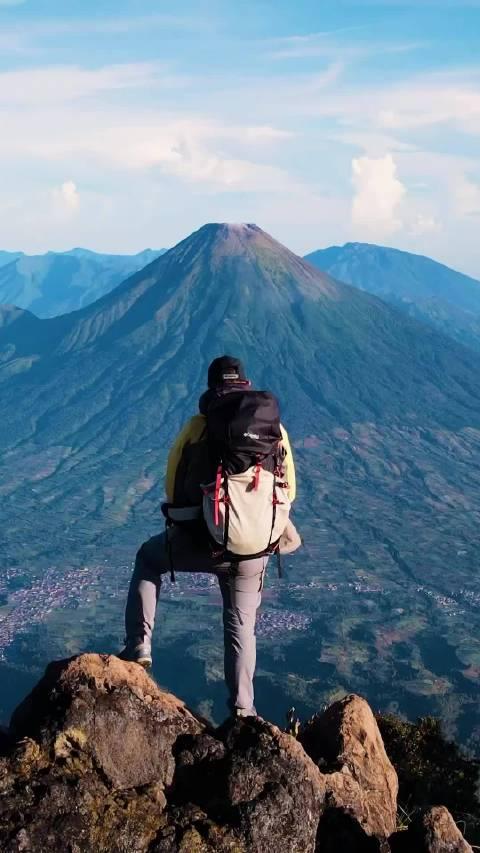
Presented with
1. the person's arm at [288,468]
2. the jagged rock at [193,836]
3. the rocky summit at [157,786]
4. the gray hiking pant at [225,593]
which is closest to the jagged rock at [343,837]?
the rocky summit at [157,786]

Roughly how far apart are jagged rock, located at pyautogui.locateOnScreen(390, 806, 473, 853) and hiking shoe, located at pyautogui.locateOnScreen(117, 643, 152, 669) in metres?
2.62

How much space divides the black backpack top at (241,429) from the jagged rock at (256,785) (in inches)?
81.2

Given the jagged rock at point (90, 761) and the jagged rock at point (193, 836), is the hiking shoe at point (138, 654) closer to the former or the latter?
the jagged rock at point (90, 761)

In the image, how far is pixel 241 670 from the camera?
319 inches

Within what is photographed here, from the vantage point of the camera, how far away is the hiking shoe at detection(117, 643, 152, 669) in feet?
26.0

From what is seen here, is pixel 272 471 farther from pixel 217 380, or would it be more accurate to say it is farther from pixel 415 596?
pixel 415 596

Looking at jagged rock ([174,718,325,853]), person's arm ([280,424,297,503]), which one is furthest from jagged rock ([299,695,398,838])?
person's arm ([280,424,297,503])

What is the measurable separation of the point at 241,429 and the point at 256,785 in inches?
106

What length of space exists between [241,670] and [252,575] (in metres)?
0.90

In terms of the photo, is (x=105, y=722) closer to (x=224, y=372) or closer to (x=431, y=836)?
(x=431, y=836)

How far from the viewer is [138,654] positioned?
8062mm

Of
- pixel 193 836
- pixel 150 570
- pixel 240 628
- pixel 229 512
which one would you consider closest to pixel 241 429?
pixel 229 512

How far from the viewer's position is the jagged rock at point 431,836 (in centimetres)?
600

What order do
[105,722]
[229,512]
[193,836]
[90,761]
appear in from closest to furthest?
[193,836]
[90,761]
[105,722]
[229,512]
